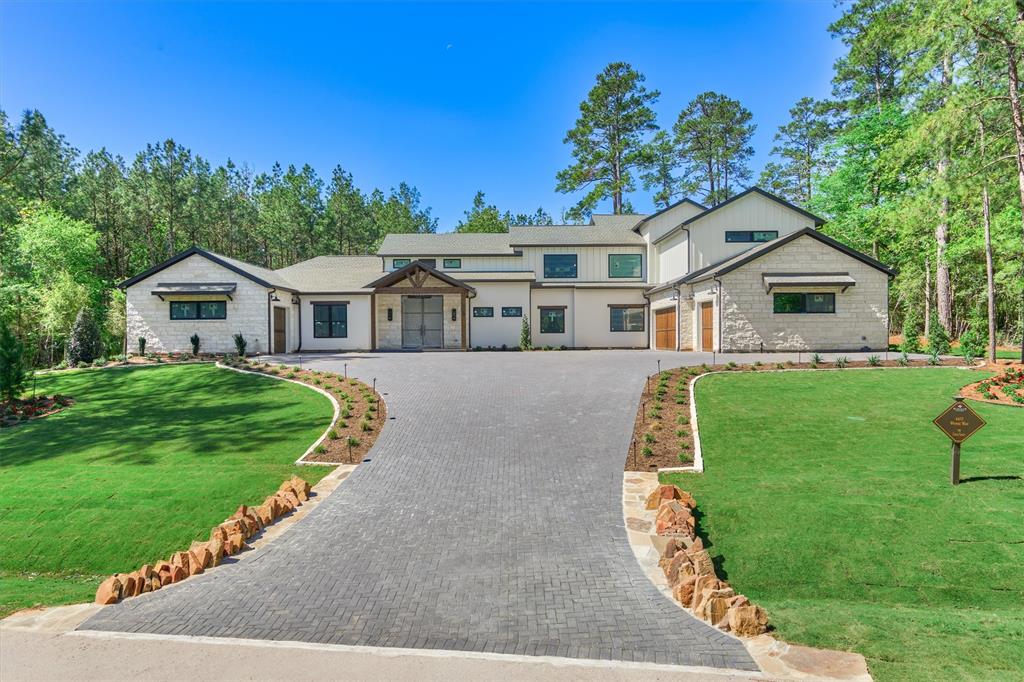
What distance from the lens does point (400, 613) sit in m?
5.13

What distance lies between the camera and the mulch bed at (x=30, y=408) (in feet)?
45.4

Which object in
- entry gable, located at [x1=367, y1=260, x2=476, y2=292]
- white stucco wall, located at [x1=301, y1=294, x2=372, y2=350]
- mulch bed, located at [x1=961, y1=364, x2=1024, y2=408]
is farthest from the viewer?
white stucco wall, located at [x1=301, y1=294, x2=372, y2=350]

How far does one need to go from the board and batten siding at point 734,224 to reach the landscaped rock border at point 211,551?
23800 mm

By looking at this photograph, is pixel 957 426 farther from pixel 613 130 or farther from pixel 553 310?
pixel 613 130

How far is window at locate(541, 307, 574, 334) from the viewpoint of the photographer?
29766mm

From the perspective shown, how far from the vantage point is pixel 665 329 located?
27.9 metres

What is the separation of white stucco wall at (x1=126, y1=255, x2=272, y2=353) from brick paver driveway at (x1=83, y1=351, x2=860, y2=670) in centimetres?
1610

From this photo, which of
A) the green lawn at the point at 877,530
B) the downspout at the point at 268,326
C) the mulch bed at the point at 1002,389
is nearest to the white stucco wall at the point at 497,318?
the downspout at the point at 268,326

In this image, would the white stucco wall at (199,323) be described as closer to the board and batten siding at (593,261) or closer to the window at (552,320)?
the window at (552,320)

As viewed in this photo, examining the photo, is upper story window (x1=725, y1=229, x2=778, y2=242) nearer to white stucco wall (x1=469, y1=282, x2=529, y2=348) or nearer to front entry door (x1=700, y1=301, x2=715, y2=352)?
front entry door (x1=700, y1=301, x2=715, y2=352)

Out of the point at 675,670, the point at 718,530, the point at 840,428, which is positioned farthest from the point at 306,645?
the point at 840,428

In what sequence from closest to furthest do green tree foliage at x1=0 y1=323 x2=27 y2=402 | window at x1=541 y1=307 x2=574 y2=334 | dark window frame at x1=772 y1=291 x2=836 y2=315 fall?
green tree foliage at x1=0 y1=323 x2=27 y2=402, dark window frame at x1=772 y1=291 x2=836 y2=315, window at x1=541 y1=307 x2=574 y2=334

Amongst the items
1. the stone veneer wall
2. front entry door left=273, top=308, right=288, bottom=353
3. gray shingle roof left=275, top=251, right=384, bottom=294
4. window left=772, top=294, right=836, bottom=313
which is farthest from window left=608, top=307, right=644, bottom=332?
front entry door left=273, top=308, right=288, bottom=353

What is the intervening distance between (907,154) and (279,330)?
86.6ft
